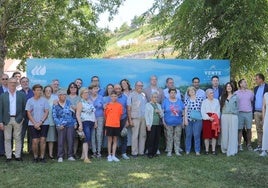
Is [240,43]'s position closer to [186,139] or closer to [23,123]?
[186,139]

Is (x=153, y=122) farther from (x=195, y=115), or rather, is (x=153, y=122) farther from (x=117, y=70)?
(x=117, y=70)

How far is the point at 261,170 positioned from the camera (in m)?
8.31

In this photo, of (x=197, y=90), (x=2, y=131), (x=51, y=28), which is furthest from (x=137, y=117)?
(x=51, y=28)

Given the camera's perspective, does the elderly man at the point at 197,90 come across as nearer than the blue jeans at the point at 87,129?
No

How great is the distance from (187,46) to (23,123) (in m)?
5.92

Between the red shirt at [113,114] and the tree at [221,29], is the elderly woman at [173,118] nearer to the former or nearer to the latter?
the red shirt at [113,114]

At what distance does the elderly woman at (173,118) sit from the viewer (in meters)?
9.81

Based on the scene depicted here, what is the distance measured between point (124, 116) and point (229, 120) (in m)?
2.43

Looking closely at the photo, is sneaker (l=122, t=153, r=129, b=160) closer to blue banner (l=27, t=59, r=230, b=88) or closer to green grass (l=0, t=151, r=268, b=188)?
green grass (l=0, t=151, r=268, b=188)

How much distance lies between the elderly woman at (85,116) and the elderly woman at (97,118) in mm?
232


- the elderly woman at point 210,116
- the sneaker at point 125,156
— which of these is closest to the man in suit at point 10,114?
the sneaker at point 125,156

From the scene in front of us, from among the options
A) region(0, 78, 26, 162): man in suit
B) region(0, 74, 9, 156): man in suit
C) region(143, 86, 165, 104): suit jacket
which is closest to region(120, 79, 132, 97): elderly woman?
region(143, 86, 165, 104): suit jacket

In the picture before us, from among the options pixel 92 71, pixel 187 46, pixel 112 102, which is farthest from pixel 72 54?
pixel 112 102

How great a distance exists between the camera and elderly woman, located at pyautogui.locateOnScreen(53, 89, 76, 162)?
358 inches
